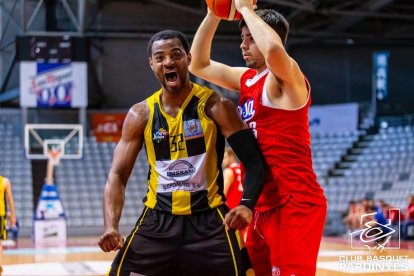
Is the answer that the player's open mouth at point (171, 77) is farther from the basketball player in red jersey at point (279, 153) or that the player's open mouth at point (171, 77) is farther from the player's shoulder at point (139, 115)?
the basketball player in red jersey at point (279, 153)

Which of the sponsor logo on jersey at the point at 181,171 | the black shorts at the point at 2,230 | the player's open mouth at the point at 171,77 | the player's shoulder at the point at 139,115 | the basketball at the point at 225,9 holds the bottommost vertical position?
the black shorts at the point at 2,230

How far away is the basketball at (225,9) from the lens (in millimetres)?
3869

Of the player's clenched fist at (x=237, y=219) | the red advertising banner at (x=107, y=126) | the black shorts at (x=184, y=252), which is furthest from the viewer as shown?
the red advertising banner at (x=107, y=126)

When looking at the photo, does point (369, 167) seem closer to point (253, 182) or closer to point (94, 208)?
point (94, 208)

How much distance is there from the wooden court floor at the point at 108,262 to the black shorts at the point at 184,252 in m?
4.47

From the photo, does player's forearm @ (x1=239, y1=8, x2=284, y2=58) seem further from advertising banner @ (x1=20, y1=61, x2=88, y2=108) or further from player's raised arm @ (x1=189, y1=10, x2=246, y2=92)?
advertising banner @ (x1=20, y1=61, x2=88, y2=108)

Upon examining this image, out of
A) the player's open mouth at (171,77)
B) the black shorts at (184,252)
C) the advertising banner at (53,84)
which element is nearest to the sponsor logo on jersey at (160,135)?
the player's open mouth at (171,77)

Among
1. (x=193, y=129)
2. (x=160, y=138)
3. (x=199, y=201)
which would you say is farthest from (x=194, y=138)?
(x=199, y=201)

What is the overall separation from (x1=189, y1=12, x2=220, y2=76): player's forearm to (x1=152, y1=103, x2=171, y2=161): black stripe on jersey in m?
0.77

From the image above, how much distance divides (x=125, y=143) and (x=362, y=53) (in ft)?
69.0

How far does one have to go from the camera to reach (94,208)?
19.7 m

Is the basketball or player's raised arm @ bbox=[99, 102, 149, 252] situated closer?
player's raised arm @ bbox=[99, 102, 149, 252]

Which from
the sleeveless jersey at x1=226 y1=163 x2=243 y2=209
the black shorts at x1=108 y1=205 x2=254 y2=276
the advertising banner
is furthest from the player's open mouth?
the advertising banner

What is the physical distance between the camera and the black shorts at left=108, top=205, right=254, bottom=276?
11.1ft
